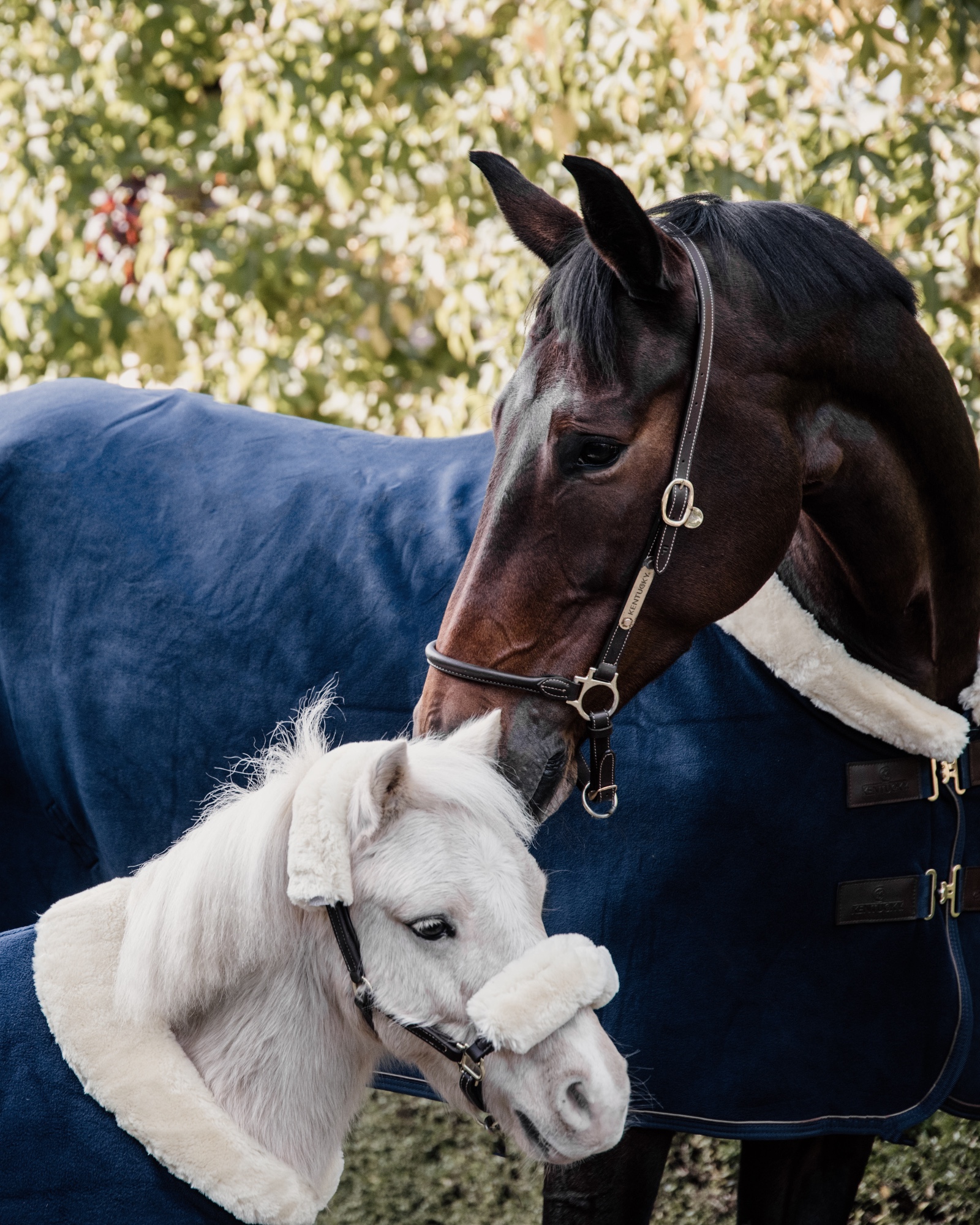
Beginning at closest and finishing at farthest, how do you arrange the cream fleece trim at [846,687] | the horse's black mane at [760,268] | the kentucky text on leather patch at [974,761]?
the horse's black mane at [760,268], the cream fleece trim at [846,687], the kentucky text on leather patch at [974,761]

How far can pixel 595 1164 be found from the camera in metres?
1.78

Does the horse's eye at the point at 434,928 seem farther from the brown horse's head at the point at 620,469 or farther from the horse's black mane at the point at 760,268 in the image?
the horse's black mane at the point at 760,268

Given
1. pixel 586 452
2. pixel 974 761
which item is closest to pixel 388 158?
pixel 586 452

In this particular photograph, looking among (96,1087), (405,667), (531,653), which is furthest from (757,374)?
(96,1087)

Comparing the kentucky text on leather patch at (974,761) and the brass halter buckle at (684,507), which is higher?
the brass halter buckle at (684,507)

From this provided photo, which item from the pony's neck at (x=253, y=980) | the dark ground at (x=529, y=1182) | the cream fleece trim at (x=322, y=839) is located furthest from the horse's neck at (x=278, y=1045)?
the dark ground at (x=529, y=1182)

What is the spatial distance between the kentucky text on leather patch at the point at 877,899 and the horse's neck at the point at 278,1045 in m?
0.73

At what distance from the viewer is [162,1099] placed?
136cm

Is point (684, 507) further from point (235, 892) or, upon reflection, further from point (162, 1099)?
point (162, 1099)

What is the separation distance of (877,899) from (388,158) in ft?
11.1

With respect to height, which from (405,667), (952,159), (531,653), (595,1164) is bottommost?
(595,1164)

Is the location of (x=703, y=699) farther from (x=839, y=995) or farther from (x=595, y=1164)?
(x=595, y=1164)

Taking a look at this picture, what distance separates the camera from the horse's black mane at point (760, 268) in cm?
147

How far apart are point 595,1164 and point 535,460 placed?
1063 mm
